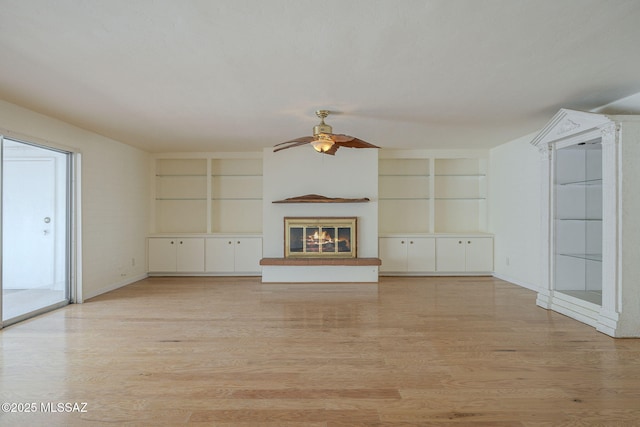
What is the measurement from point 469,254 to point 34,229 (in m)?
6.73

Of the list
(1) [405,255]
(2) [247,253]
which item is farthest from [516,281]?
(2) [247,253]

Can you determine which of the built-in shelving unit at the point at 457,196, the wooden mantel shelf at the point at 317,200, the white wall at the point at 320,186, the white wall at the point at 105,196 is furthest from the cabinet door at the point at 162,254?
the built-in shelving unit at the point at 457,196

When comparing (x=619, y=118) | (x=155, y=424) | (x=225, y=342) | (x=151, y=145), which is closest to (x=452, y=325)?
(x=225, y=342)

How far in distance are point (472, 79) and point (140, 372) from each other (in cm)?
358

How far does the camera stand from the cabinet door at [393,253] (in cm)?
638

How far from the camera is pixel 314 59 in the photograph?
258 centimetres

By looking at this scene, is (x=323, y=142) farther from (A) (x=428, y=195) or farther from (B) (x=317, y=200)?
(A) (x=428, y=195)

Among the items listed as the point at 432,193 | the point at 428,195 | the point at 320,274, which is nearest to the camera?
the point at 320,274

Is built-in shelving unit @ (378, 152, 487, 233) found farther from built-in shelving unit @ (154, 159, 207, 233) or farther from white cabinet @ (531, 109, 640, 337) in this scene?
built-in shelving unit @ (154, 159, 207, 233)

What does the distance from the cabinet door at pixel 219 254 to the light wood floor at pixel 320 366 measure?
194 cm

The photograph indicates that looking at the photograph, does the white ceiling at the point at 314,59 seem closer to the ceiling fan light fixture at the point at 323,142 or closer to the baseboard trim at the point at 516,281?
the ceiling fan light fixture at the point at 323,142

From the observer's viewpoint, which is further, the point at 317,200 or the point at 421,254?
the point at 421,254

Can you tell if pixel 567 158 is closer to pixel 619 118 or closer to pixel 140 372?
pixel 619 118

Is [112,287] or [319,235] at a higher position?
[319,235]
